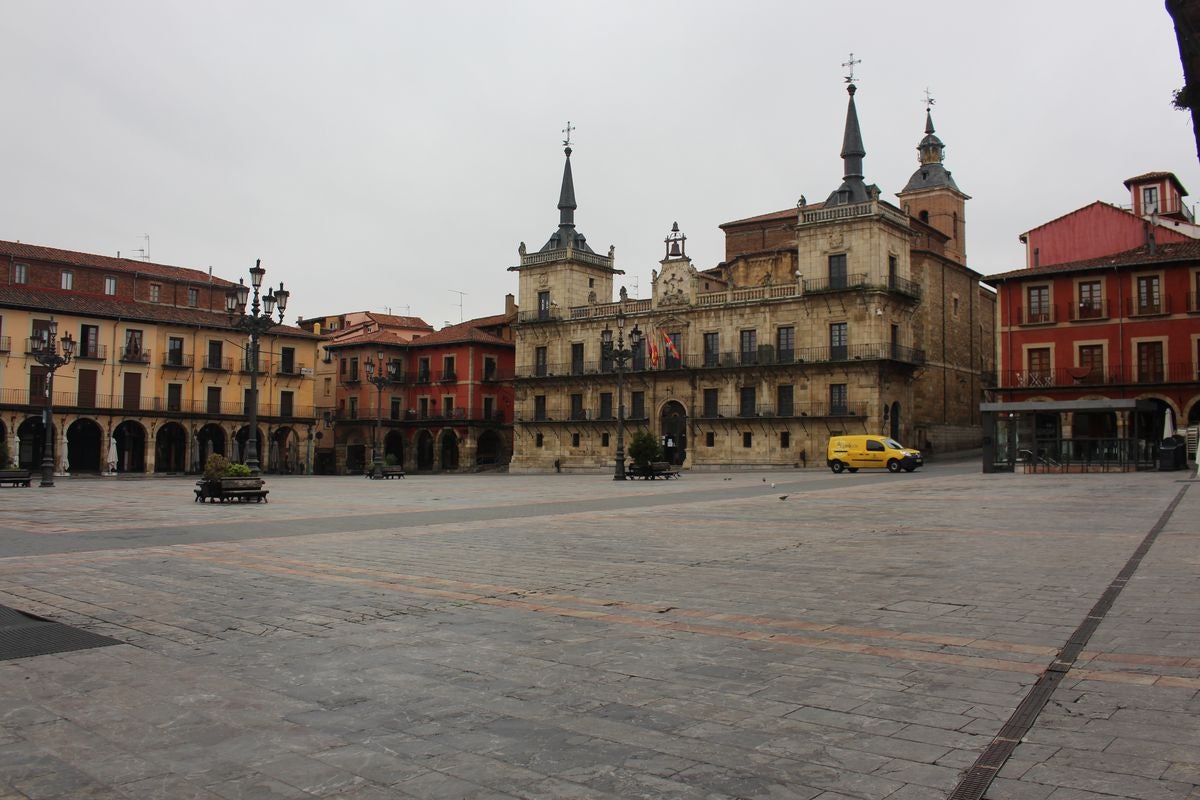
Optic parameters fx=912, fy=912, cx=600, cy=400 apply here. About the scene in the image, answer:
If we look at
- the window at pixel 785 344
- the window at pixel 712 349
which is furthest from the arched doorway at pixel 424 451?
the window at pixel 785 344

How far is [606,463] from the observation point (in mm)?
55281

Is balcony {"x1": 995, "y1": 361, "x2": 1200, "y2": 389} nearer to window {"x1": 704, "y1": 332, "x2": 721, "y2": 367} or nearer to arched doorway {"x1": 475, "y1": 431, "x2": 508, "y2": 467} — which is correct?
window {"x1": 704, "y1": 332, "x2": 721, "y2": 367}

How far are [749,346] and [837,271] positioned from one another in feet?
21.1

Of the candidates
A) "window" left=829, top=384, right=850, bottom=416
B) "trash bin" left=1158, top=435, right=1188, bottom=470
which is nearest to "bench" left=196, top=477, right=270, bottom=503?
"trash bin" left=1158, top=435, right=1188, bottom=470

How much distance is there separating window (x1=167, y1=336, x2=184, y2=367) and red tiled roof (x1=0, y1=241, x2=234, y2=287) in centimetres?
442

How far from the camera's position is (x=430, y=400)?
64500mm

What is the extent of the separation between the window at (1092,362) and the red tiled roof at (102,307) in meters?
45.3

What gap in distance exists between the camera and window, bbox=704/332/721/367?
5239cm

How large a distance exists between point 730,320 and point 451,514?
3803 cm

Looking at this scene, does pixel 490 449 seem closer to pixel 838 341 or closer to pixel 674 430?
pixel 674 430

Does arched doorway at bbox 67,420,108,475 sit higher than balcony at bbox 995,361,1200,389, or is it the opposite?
balcony at bbox 995,361,1200,389

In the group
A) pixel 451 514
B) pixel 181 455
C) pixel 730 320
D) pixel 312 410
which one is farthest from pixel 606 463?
pixel 451 514

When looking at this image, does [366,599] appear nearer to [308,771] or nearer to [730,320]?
[308,771]

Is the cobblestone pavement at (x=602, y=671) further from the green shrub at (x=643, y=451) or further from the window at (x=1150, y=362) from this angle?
the window at (x=1150, y=362)
